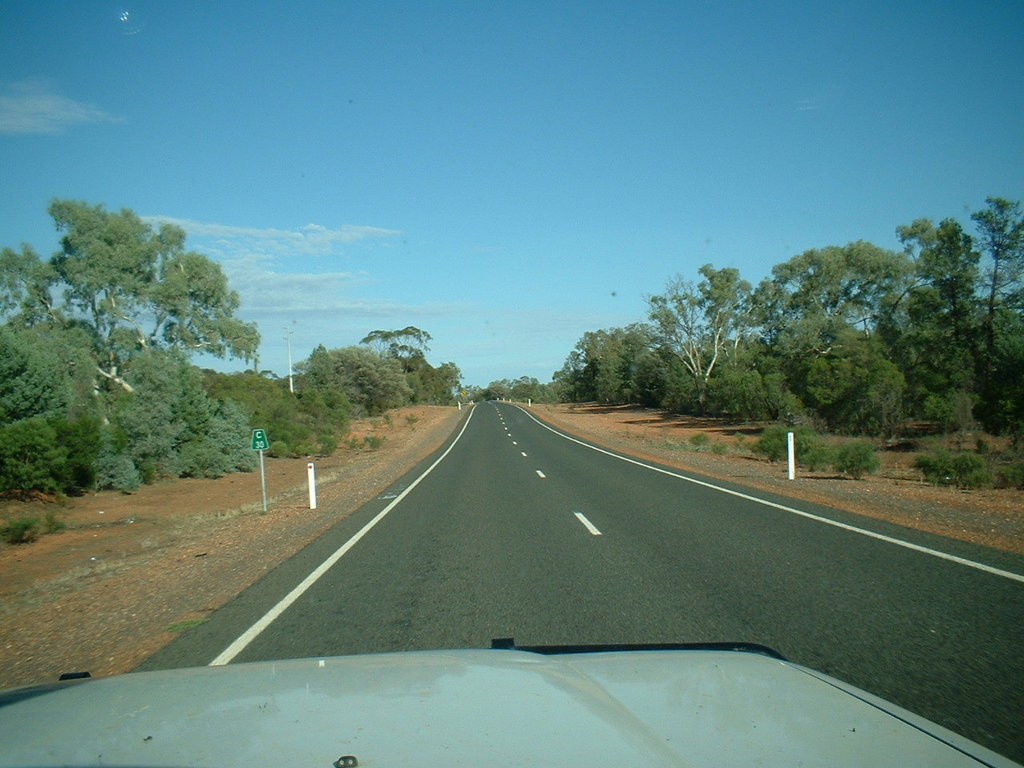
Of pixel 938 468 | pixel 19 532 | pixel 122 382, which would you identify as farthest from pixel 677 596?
pixel 122 382

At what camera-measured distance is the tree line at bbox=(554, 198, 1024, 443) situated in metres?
35.4

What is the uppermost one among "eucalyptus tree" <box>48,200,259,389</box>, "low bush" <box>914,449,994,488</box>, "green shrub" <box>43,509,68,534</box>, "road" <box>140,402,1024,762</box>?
"eucalyptus tree" <box>48,200,259,389</box>

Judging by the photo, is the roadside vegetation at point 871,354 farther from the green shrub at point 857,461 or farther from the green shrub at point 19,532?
the green shrub at point 19,532

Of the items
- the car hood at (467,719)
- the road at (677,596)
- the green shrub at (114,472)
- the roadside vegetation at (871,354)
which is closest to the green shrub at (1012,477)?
the roadside vegetation at (871,354)

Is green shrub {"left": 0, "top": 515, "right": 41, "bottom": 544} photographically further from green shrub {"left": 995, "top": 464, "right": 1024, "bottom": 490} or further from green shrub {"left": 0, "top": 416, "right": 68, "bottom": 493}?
green shrub {"left": 995, "top": 464, "right": 1024, "bottom": 490}

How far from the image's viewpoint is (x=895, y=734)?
3.28m

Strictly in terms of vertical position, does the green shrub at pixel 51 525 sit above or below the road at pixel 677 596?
below

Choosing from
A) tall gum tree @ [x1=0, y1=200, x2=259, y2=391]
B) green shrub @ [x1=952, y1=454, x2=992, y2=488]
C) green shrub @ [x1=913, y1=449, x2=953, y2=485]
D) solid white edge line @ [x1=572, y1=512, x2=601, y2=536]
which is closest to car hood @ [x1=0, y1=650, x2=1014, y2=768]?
solid white edge line @ [x1=572, y1=512, x2=601, y2=536]

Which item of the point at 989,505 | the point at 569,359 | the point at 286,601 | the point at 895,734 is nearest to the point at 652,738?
the point at 895,734

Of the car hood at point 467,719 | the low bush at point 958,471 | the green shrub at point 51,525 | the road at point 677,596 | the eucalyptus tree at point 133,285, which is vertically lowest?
the green shrub at point 51,525

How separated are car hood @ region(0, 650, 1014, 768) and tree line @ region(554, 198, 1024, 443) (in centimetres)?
2936

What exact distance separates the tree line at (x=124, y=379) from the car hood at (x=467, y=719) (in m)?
21.9

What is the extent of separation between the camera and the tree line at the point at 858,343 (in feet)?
116

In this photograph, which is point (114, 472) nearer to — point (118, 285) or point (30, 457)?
point (30, 457)
